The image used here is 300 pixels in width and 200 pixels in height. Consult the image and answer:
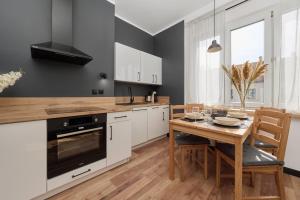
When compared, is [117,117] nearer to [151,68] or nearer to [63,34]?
[63,34]

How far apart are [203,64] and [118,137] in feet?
7.29

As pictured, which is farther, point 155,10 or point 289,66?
point 155,10

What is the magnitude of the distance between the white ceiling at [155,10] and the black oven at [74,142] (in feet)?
7.58

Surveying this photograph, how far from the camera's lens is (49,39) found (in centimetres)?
177

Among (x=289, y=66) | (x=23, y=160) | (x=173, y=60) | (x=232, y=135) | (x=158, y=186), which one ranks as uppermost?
(x=173, y=60)

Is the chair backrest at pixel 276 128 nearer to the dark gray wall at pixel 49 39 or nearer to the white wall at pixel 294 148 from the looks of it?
the white wall at pixel 294 148

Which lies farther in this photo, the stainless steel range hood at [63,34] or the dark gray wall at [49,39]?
the stainless steel range hood at [63,34]

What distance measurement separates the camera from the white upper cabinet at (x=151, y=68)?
3029mm

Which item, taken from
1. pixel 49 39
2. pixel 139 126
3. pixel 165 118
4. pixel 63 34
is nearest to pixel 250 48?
pixel 165 118

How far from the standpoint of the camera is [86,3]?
2.13m

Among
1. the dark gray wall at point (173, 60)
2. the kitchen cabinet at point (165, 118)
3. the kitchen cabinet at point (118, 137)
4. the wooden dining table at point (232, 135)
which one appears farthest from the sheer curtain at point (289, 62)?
the kitchen cabinet at point (118, 137)

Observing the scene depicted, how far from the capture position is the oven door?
132cm

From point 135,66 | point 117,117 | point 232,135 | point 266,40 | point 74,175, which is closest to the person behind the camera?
point 232,135

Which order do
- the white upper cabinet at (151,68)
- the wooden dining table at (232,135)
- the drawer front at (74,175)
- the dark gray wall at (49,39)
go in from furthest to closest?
the white upper cabinet at (151,68) < the dark gray wall at (49,39) < the drawer front at (74,175) < the wooden dining table at (232,135)
